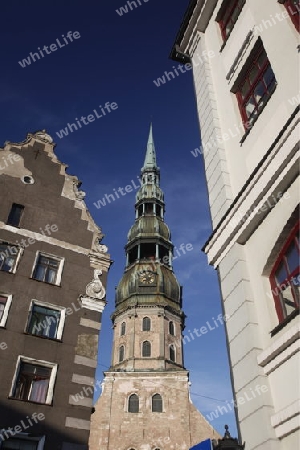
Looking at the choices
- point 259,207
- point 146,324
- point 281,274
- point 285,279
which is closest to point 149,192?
point 146,324

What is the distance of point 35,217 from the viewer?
56.1 feet

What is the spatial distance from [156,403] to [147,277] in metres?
14.6

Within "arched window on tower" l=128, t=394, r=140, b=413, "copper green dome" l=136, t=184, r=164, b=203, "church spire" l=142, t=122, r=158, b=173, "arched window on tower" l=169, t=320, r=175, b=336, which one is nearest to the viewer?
"arched window on tower" l=128, t=394, r=140, b=413

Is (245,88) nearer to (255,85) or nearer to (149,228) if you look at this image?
(255,85)

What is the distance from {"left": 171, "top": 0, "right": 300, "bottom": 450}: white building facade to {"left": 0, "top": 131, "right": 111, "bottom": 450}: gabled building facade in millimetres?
7737

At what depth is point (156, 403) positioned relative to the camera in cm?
3988

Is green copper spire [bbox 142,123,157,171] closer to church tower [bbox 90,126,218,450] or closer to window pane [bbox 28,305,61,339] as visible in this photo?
church tower [bbox 90,126,218,450]

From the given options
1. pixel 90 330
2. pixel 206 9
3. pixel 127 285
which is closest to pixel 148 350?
pixel 127 285

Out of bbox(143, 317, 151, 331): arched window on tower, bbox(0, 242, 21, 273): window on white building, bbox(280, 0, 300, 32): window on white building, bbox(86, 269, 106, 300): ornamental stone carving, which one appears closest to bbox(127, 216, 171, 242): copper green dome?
bbox(143, 317, 151, 331): arched window on tower

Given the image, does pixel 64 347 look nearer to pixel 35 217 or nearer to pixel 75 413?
pixel 75 413

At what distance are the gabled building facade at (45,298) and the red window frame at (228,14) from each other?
9.72 meters

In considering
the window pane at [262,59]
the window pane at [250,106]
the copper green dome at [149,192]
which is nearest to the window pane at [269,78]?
the window pane at [262,59]

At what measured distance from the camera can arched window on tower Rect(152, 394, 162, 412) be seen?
1550 inches

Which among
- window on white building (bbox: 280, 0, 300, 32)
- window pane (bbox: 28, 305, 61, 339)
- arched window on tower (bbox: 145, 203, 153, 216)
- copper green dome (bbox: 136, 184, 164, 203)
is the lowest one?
window pane (bbox: 28, 305, 61, 339)
